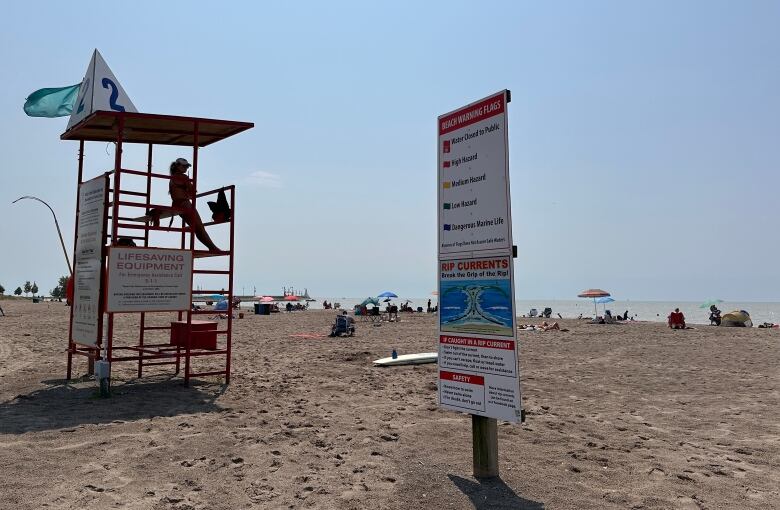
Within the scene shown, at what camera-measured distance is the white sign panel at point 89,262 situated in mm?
8508

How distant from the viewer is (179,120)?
29.6 feet

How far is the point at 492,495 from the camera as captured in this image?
14.3 ft

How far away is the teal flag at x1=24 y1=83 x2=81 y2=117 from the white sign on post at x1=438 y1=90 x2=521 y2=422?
29.2 feet

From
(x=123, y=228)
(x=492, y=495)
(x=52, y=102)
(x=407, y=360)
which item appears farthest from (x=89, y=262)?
(x=492, y=495)

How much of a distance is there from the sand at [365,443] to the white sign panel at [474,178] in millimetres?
2155

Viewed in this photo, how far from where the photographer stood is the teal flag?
10625mm

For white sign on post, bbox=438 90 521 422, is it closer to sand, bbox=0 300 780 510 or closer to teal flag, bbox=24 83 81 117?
sand, bbox=0 300 780 510

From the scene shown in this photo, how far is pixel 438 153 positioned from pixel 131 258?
550 centimetres

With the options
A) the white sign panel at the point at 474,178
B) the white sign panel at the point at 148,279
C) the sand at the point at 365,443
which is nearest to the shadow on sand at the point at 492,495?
the sand at the point at 365,443

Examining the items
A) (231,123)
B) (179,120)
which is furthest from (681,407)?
(179,120)

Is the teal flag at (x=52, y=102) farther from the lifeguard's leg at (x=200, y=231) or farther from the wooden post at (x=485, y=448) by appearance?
the wooden post at (x=485, y=448)

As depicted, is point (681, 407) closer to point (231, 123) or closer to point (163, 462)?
point (163, 462)

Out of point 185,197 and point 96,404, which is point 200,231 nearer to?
point 185,197

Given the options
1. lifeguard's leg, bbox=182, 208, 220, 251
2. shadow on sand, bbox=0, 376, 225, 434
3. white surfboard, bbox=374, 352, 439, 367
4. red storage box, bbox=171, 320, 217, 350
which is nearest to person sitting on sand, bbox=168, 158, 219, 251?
lifeguard's leg, bbox=182, 208, 220, 251
